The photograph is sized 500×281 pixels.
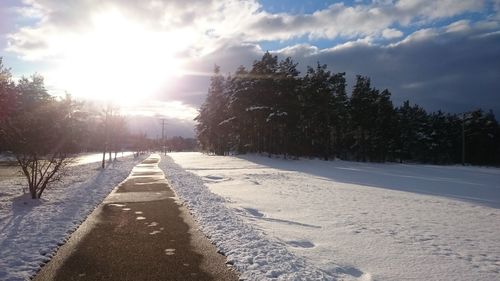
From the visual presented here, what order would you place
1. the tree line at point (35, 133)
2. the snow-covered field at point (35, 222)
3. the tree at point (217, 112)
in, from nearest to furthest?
the snow-covered field at point (35, 222) < the tree line at point (35, 133) < the tree at point (217, 112)

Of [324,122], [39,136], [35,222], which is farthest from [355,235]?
[324,122]

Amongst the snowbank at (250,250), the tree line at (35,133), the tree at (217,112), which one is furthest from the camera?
the tree at (217,112)

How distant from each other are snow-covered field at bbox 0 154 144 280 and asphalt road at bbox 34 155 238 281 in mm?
261

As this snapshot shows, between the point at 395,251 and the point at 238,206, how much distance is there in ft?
22.2

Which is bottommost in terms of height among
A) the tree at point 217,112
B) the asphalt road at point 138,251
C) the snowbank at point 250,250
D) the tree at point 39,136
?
the asphalt road at point 138,251

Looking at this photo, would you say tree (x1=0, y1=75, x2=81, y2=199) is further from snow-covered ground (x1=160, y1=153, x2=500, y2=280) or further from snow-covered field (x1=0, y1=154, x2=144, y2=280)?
snow-covered ground (x1=160, y1=153, x2=500, y2=280)

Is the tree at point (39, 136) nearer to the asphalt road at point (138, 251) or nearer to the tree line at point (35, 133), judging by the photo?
the tree line at point (35, 133)

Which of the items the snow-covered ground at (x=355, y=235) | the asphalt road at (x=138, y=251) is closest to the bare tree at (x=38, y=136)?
the asphalt road at (x=138, y=251)

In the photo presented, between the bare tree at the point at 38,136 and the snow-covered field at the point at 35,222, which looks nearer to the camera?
the snow-covered field at the point at 35,222

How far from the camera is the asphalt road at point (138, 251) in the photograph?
6.46 metres

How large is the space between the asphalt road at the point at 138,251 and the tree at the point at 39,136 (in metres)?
4.27

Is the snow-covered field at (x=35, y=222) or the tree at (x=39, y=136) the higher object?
the tree at (x=39, y=136)

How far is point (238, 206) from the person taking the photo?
1380cm

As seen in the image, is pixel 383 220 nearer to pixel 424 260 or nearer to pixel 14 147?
pixel 424 260
